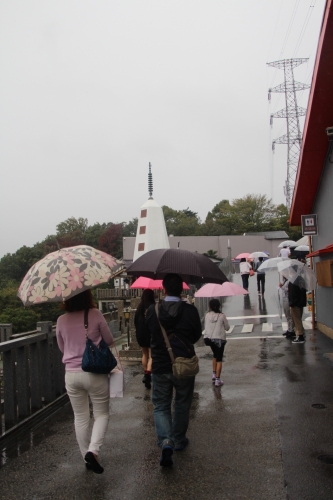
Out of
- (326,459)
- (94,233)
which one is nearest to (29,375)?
(326,459)

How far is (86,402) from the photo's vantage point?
4.67 m

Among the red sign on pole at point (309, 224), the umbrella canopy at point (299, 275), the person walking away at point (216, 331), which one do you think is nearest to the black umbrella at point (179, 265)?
the person walking away at point (216, 331)

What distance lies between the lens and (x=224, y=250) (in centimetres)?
6494

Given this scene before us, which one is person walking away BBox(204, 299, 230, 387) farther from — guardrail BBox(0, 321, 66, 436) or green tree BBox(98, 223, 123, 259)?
green tree BBox(98, 223, 123, 259)

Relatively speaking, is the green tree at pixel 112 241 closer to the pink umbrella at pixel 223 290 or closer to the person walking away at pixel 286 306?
the person walking away at pixel 286 306

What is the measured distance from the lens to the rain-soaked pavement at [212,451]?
13.6 ft

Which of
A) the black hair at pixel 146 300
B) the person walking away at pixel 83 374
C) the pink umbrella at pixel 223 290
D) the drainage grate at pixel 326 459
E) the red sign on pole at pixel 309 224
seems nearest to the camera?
the person walking away at pixel 83 374

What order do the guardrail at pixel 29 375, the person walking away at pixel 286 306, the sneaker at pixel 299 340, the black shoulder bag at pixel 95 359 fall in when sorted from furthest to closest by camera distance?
the person walking away at pixel 286 306
the sneaker at pixel 299 340
the guardrail at pixel 29 375
the black shoulder bag at pixel 95 359

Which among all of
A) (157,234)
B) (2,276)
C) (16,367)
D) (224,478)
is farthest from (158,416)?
(2,276)

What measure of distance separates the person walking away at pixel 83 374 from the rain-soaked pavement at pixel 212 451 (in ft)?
1.25

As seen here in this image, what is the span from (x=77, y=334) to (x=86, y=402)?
0.68 meters

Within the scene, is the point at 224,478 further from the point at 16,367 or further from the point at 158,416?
the point at 16,367

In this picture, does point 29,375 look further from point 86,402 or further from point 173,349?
point 173,349

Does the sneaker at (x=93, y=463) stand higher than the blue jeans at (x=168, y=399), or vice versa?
the blue jeans at (x=168, y=399)
